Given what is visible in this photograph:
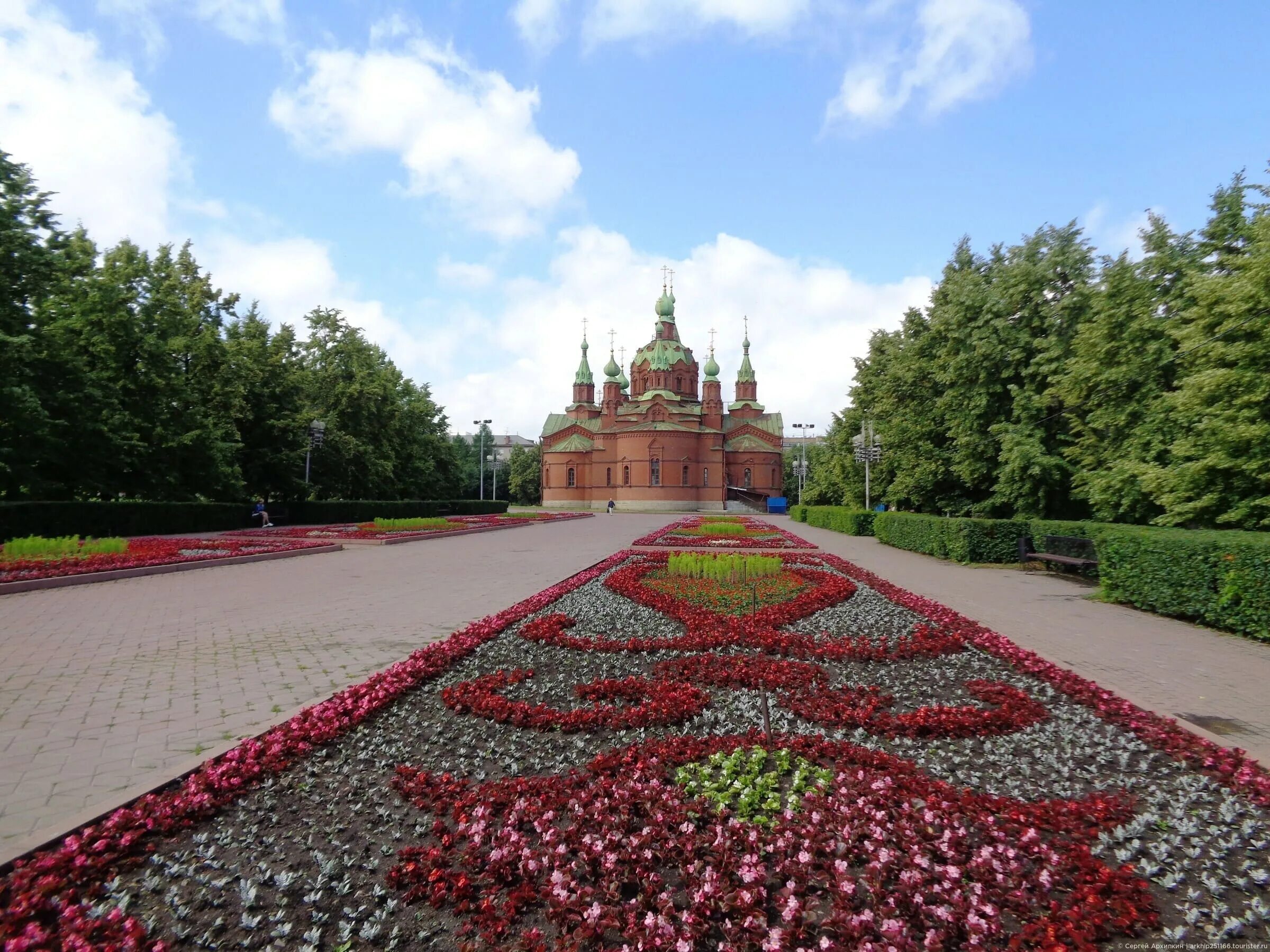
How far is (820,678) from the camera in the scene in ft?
20.9

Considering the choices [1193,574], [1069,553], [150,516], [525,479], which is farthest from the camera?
[525,479]

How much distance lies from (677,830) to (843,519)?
2784cm

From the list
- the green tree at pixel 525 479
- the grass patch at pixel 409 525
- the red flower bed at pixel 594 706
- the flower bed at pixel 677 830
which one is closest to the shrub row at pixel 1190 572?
the flower bed at pixel 677 830

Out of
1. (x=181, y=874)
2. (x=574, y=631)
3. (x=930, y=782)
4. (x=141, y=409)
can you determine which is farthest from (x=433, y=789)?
(x=141, y=409)

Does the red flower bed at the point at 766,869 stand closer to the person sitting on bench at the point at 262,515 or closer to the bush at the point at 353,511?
the bush at the point at 353,511

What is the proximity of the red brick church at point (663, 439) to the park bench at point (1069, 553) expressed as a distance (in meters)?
52.3

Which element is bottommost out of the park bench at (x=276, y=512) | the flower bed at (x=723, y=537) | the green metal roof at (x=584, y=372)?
the flower bed at (x=723, y=537)

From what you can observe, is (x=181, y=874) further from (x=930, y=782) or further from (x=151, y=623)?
(x=151, y=623)

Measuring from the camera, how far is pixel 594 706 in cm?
558

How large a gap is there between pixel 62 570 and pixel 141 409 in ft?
49.4

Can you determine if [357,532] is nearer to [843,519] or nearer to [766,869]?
[843,519]

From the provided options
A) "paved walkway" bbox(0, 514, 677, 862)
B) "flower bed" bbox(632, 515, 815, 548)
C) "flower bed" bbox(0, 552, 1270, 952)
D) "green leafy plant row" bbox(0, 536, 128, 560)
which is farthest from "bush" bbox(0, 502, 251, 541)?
"flower bed" bbox(0, 552, 1270, 952)

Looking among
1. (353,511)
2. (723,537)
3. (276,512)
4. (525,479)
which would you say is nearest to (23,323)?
(276,512)

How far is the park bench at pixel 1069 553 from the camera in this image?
1298 cm
